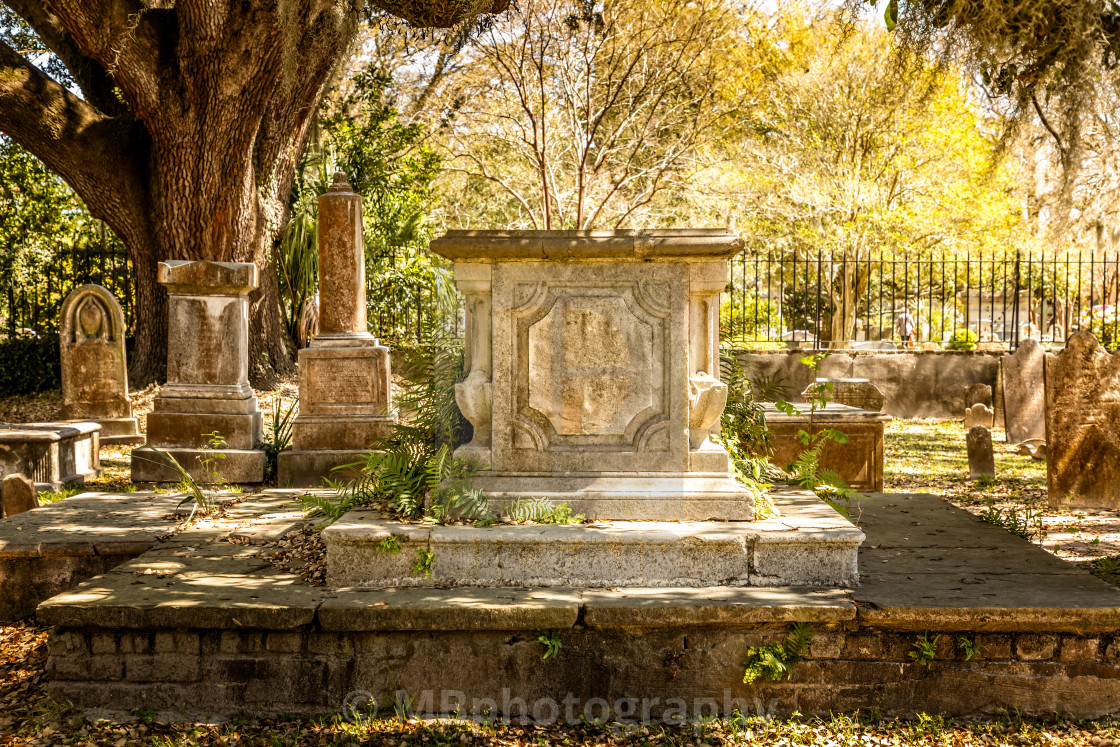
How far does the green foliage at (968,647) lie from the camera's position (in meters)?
3.68

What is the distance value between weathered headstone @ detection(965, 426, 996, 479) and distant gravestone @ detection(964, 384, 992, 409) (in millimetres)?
4689

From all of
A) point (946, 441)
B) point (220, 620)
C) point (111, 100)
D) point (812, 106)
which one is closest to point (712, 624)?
point (220, 620)

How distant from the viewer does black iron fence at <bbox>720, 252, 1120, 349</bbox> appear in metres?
14.4

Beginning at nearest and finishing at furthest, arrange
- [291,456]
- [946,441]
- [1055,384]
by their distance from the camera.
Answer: [1055,384], [291,456], [946,441]

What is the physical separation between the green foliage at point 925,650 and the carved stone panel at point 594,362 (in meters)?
1.28

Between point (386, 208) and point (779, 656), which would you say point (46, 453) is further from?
point (386, 208)

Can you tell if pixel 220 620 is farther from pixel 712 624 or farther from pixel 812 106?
pixel 812 106

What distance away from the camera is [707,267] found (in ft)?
14.1

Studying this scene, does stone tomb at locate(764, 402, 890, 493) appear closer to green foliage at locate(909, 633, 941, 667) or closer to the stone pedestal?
the stone pedestal

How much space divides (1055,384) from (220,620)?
6.32 m

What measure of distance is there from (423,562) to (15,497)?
3.63 meters

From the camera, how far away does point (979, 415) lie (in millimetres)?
12086

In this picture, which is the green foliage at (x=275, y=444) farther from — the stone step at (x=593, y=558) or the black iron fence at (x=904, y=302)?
the black iron fence at (x=904, y=302)

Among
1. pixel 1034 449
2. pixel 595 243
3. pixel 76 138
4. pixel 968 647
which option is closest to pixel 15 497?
pixel 595 243
